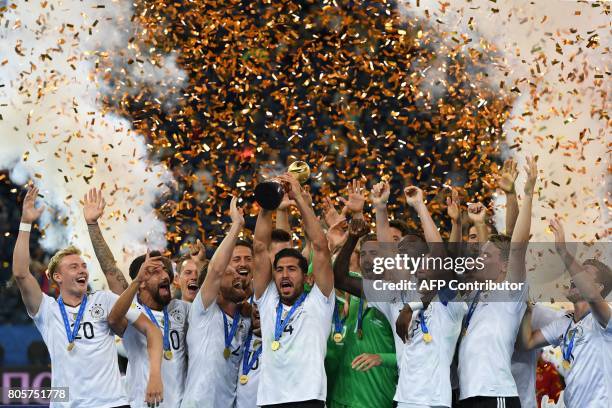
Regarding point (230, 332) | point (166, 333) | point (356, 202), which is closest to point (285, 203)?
point (356, 202)

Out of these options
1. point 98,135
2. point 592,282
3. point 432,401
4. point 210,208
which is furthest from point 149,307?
point 98,135

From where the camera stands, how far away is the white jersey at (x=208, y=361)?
25.1 feet

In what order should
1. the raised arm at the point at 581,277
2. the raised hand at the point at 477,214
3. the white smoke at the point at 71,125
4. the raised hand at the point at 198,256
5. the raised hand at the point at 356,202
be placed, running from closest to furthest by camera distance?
1. the raised arm at the point at 581,277
2. the raised hand at the point at 477,214
3. the raised hand at the point at 356,202
4. the raised hand at the point at 198,256
5. the white smoke at the point at 71,125

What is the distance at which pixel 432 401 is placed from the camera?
7.01 meters

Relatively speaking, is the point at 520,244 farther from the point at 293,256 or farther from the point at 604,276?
the point at 293,256

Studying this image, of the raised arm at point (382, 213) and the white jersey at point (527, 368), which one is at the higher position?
the raised arm at point (382, 213)

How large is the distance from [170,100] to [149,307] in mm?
5853

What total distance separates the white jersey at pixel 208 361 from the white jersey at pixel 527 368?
190cm

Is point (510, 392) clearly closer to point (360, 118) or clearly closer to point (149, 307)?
point (149, 307)

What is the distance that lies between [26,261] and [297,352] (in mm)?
1844

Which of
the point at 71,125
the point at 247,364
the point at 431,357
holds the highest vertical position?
the point at 71,125

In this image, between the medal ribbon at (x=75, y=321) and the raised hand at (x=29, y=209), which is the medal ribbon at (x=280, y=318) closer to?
the medal ribbon at (x=75, y=321)

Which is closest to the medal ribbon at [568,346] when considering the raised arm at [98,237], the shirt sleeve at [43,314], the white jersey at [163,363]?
the white jersey at [163,363]

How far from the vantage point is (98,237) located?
25.4ft
